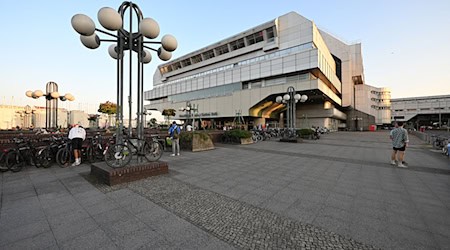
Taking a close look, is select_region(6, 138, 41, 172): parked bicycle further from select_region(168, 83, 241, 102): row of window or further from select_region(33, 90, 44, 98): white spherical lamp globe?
select_region(168, 83, 241, 102): row of window

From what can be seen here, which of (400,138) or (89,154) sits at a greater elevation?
(400,138)

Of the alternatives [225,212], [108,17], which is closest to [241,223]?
[225,212]

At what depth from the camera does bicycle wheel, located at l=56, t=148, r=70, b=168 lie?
21.2 feet

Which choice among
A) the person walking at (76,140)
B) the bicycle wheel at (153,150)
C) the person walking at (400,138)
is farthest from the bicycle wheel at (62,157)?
the person walking at (400,138)

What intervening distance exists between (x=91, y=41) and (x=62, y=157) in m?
4.33

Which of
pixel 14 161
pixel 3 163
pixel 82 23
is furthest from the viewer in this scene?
pixel 14 161

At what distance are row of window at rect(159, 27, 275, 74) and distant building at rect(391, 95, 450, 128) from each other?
72594mm

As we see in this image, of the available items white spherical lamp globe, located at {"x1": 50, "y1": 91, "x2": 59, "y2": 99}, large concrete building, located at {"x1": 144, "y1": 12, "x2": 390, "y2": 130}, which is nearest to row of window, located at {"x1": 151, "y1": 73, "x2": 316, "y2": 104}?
large concrete building, located at {"x1": 144, "y1": 12, "x2": 390, "y2": 130}

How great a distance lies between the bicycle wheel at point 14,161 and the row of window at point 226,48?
40.5 m

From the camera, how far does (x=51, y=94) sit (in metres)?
14.7

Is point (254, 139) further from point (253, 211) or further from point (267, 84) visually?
point (267, 84)

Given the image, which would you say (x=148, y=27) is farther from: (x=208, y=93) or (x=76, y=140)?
(x=208, y=93)

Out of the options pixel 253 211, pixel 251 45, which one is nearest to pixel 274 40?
pixel 251 45

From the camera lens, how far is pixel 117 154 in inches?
194
